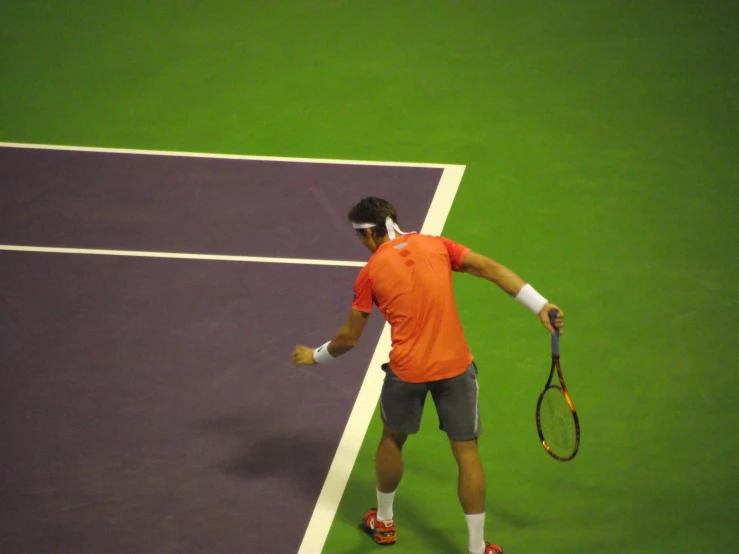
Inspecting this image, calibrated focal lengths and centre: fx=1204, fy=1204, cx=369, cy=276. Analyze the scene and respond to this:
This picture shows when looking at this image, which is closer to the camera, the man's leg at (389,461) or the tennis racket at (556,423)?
the tennis racket at (556,423)

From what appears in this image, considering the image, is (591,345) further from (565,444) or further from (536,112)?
(536,112)

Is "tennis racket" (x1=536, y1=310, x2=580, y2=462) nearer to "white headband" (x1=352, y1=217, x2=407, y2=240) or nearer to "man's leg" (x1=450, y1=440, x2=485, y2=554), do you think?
"man's leg" (x1=450, y1=440, x2=485, y2=554)

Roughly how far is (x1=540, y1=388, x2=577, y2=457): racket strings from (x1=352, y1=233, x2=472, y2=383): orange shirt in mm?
704

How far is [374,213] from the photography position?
692 centimetres

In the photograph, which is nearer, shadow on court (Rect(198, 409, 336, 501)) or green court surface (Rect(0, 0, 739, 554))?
green court surface (Rect(0, 0, 739, 554))

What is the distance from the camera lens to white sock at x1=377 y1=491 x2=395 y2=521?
7277mm

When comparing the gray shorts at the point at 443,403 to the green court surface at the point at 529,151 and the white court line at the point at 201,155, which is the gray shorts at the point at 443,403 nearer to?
the green court surface at the point at 529,151

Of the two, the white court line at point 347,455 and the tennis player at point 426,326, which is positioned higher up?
the tennis player at point 426,326

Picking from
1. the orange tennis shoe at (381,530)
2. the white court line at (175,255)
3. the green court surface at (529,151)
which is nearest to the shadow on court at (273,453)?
the green court surface at (529,151)

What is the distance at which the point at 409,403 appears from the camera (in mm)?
6953

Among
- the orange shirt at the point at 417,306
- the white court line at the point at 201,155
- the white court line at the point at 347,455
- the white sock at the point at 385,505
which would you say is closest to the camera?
the orange shirt at the point at 417,306

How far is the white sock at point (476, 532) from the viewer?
6.95 meters

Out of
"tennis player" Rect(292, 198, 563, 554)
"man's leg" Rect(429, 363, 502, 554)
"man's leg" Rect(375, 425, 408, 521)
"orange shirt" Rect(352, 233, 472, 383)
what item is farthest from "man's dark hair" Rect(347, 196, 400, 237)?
"man's leg" Rect(375, 425, 408, 521)

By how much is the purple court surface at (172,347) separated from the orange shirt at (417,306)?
4.77 ft
